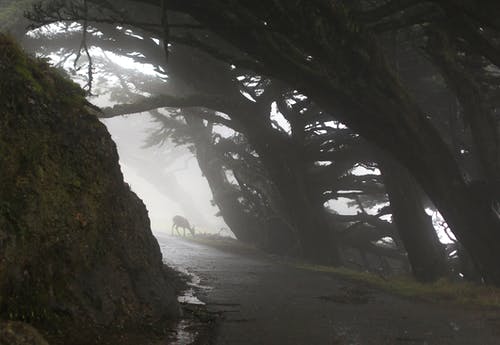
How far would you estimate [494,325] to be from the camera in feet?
16.3

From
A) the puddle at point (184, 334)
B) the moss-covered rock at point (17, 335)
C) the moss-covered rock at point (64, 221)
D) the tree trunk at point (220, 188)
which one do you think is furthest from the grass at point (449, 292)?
the tree trunk at point (220, 188)

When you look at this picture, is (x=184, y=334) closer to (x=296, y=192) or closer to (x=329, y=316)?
(x=329, y=316)

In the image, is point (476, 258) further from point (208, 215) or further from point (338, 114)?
point (208, 215)

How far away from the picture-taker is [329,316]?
5062mm

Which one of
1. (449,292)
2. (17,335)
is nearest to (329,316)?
(449,292)

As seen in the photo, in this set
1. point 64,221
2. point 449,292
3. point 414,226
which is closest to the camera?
point 64,221

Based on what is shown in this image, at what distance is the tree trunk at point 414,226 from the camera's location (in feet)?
33.3

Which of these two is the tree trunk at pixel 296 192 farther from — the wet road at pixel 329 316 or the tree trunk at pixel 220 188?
the tree trunk at pixel 220 188

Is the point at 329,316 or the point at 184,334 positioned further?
the point at 329,316

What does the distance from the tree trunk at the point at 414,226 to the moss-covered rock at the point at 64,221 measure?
298 inches

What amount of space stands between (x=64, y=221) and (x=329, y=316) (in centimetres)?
309

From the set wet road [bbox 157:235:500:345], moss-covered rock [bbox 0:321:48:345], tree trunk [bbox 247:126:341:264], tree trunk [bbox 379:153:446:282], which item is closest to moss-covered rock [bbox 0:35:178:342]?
moss-covered rock [bbox 0:321:48:345]

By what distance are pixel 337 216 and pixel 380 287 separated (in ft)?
27.3

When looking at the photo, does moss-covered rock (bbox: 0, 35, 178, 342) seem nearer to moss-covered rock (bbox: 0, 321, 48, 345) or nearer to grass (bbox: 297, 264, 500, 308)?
moss-covered rock (bbox: 0, 321, 48, 345)
